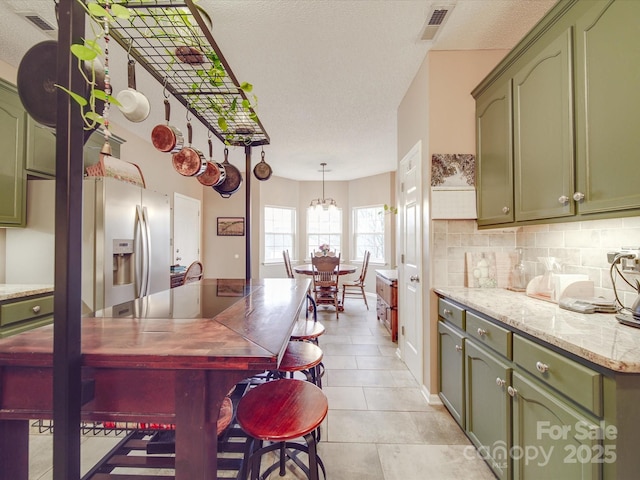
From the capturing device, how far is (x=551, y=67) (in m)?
1.55

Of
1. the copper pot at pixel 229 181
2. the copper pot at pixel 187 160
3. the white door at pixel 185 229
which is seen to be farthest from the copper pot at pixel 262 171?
the white door at pixel 185 229

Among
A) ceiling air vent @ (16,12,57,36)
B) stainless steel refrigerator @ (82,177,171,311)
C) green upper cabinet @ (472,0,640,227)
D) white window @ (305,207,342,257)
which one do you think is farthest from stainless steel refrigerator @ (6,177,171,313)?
white window @ (305,207,342,257)

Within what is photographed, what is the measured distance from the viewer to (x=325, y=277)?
5129 mm

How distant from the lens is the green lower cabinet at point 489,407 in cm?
141

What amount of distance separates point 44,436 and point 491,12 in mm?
4132

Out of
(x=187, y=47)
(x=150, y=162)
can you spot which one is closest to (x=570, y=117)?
(x=187, y=47)

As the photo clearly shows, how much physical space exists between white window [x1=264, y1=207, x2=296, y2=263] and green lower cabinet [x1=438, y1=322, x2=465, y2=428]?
5016 mm

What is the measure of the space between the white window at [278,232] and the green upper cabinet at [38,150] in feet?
14.0

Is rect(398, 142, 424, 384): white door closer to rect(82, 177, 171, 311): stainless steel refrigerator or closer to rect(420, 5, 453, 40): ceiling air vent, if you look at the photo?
rect(420, 5, 453, 40): ceiling air vent

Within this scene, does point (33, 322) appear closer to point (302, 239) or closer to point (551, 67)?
point (551, 67)

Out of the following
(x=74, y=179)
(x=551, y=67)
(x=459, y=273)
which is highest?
(x=551, y=67)

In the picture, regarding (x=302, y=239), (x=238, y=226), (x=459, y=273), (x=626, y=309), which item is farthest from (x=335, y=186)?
(x=626, y=309)

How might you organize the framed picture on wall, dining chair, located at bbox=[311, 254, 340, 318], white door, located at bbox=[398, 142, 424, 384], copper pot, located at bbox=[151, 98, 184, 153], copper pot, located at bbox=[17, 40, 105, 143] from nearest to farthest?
copper pot, located at bbox=[17, 40, 105, 143] < copper pot, located at bbox=[151, 98, 184, 153] < white door, located at bbox=[398, 142, 424, 384] < dining chair, located at bbox=[311, 254, 340, 318] < the framed picture on wall

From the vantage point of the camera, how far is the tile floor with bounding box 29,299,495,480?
64.2 inches
